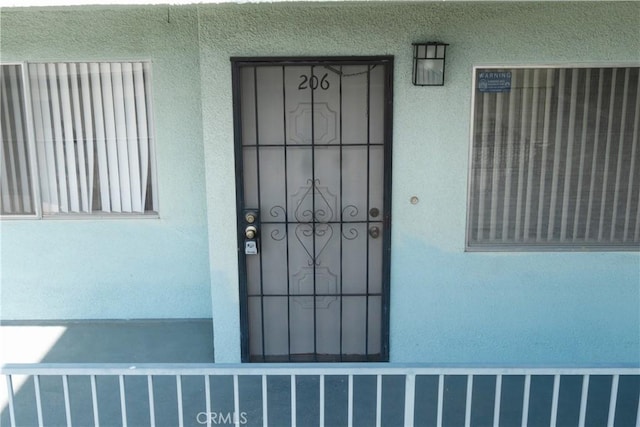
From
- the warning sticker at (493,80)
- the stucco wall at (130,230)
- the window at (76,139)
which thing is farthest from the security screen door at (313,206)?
the window at (76,139)

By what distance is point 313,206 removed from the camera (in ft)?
12.4

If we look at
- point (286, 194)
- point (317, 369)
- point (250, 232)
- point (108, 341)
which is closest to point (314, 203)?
point (286, 194)

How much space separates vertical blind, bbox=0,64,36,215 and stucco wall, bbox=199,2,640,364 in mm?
2103

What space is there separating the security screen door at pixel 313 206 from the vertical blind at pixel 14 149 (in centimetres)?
228

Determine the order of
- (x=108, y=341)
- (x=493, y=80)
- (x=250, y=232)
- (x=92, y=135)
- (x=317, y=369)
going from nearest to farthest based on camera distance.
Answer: (x=317, y=369), (x=493, y=80), (x=250, y=232), (x=108, y=341), (x=92, y=135)

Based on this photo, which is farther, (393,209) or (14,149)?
(14,149)

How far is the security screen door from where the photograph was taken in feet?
11.8

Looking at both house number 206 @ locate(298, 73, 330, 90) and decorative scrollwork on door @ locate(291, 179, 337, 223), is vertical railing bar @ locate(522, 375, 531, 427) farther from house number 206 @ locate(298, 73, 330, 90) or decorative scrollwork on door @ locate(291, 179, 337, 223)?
house number 206 @ locate(298, 73, 330, 90)

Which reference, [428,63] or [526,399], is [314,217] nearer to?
[428,63]

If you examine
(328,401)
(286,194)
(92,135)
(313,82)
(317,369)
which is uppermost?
(313,82)

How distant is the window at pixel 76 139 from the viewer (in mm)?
4480

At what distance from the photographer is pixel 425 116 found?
3.57 metres

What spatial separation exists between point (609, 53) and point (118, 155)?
3.96 m

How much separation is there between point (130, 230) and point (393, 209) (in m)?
2.40
